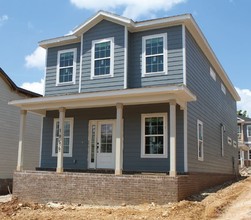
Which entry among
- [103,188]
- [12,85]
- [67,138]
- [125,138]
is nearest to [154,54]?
[125,138]

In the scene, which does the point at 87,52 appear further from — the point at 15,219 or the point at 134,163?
the point at 15,219

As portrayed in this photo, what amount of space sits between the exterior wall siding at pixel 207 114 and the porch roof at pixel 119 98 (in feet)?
6.03

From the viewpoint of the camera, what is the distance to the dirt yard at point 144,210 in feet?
31.8

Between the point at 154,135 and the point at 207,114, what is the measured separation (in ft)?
15.4

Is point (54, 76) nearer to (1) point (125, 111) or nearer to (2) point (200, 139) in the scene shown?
(1) point (125, 111)

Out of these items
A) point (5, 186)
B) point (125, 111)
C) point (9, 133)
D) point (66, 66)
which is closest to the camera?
point (125, 111)

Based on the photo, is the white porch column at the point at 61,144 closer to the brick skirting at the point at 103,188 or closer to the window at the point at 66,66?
the brick skirting at the point at 103,188

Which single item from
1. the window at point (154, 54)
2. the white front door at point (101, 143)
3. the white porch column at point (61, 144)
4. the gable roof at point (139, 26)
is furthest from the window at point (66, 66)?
the window at point (154, 54)

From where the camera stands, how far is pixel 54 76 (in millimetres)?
16578

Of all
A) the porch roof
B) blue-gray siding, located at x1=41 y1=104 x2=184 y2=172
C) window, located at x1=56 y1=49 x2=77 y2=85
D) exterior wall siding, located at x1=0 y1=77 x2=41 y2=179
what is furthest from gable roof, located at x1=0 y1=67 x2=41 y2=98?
the porch roof

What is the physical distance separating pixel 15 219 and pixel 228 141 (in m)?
16.3

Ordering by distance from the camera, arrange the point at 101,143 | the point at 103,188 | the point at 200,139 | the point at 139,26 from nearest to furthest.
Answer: the point at 103,188
the point at 139,26
the point at 101,143
the point at 200,139

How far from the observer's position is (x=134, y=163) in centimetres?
1398

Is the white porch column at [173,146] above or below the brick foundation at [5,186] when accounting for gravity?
above
